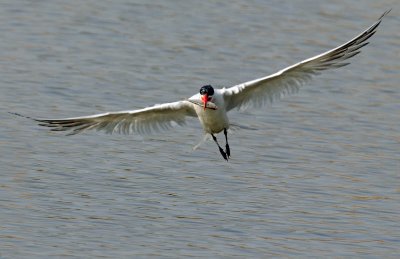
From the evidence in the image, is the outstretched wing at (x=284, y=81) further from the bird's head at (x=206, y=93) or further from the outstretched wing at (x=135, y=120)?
the outstretched wing at (x=135, y=120)

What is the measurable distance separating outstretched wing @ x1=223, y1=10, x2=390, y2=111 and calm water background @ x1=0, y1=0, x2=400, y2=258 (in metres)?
1.35

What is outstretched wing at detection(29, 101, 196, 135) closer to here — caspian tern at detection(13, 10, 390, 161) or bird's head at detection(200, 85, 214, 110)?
caspian tern at detection(13, 10, 390, 161)

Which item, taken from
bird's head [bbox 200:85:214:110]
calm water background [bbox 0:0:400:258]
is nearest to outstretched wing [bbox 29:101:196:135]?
bird's head [bbox 200:85:214:110]

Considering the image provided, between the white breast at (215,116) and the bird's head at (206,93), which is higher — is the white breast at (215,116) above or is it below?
below

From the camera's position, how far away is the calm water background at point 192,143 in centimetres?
1343

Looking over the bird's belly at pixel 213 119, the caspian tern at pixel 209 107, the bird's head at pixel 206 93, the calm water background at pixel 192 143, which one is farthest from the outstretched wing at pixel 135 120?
the calm water background at pixel 192 143

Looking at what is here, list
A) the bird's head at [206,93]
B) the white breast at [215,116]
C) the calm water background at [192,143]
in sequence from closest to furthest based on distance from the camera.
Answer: the bird's head at [206,93], the calm water background at [192,143], the white breast at [215,116]

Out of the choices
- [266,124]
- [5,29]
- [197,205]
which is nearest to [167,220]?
[197,205]

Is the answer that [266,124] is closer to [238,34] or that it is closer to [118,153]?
[118,153]

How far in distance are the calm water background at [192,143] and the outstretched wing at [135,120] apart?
0.92 metres

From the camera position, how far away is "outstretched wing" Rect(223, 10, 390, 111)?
1288cm

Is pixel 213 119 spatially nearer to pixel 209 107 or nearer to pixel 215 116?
pixel 215 116

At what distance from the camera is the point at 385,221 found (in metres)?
14.2

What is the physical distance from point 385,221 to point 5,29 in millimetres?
10786
